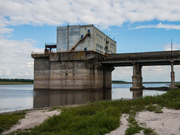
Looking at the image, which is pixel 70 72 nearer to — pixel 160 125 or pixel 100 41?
pixel 100 41

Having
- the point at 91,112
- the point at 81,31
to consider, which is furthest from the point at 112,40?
the point at 91,112

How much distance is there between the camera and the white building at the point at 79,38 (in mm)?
65812

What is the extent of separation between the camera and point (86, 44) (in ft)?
217

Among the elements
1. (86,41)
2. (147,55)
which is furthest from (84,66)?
(147,55)

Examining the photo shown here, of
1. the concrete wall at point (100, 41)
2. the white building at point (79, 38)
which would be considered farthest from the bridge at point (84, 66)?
the concrete wall at point (100, 41)

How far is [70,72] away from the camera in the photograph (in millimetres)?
63969

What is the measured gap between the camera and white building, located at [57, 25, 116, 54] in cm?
6581

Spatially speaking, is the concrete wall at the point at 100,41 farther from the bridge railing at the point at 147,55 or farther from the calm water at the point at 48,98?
the calm water at the point at 48,98

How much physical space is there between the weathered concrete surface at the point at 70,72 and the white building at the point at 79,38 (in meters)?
3.73

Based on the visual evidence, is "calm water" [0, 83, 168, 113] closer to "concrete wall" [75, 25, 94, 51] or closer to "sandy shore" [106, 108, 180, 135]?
"sandy shore" [106, 108, 180, 135]

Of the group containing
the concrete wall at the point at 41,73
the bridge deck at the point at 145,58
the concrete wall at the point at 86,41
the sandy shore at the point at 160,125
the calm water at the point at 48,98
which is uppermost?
the concrete wall at the point at 86,41

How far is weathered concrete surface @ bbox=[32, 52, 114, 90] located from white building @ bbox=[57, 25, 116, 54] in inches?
147

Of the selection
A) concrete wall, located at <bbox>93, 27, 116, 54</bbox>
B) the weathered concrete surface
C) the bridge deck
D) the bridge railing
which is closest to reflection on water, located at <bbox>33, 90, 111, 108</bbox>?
the weathered concrete surface

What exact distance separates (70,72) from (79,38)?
1251cm
